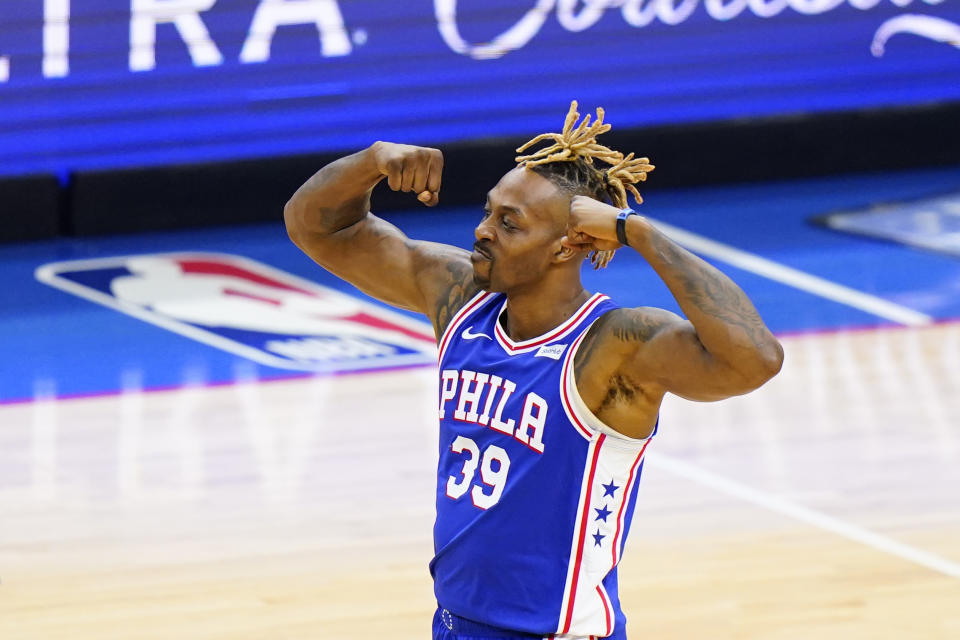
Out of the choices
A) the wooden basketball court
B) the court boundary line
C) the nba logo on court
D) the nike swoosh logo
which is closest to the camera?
the nike swoosh logo

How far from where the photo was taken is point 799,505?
618cm

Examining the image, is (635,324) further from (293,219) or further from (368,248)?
(293,219)

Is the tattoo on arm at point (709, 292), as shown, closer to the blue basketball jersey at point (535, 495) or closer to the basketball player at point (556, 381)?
the basketball player at point (556, 381)

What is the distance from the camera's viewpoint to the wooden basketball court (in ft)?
17.5

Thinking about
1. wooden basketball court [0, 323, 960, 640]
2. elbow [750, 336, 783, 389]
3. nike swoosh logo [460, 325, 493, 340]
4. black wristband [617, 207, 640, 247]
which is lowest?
wooden basketball court [0, 323, 960, 640]

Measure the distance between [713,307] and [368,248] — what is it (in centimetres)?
101

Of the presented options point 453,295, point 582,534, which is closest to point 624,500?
point 582,534

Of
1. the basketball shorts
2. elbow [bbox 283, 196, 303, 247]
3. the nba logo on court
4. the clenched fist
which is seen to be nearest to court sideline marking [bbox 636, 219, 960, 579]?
the nba logo on court

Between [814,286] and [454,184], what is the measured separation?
2419mm

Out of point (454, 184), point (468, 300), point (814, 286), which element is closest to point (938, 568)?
point (468, 300)

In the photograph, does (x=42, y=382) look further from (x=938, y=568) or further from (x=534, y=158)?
(x=534, y=158)

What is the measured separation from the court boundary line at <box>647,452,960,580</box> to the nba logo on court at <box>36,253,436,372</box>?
1.68 m

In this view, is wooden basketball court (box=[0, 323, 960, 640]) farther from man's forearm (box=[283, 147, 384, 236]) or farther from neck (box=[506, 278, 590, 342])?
neck (box=[506, 278, 590, 342])

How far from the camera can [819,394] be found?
24.2 feet
